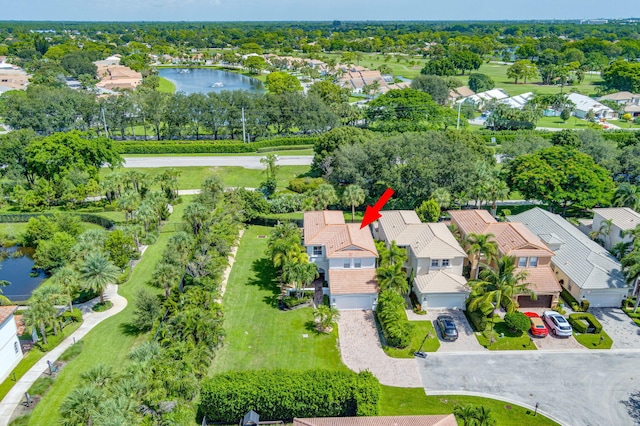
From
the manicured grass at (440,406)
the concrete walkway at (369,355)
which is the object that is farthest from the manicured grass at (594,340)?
the concrete walkway at (369,355)

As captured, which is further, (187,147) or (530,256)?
(187,147)

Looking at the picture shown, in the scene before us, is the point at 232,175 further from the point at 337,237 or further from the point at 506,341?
the point at 506,341

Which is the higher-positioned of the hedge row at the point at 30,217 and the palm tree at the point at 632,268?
the palm tree at the point at 632,268

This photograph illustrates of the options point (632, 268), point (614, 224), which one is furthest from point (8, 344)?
point (614, 224)

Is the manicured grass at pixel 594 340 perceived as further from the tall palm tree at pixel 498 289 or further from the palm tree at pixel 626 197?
the palm tree at pixel 626 197

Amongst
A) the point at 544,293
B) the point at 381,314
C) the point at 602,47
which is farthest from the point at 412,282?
the point at 602,47

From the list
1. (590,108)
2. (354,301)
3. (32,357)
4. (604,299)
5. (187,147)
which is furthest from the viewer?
(590,108)
